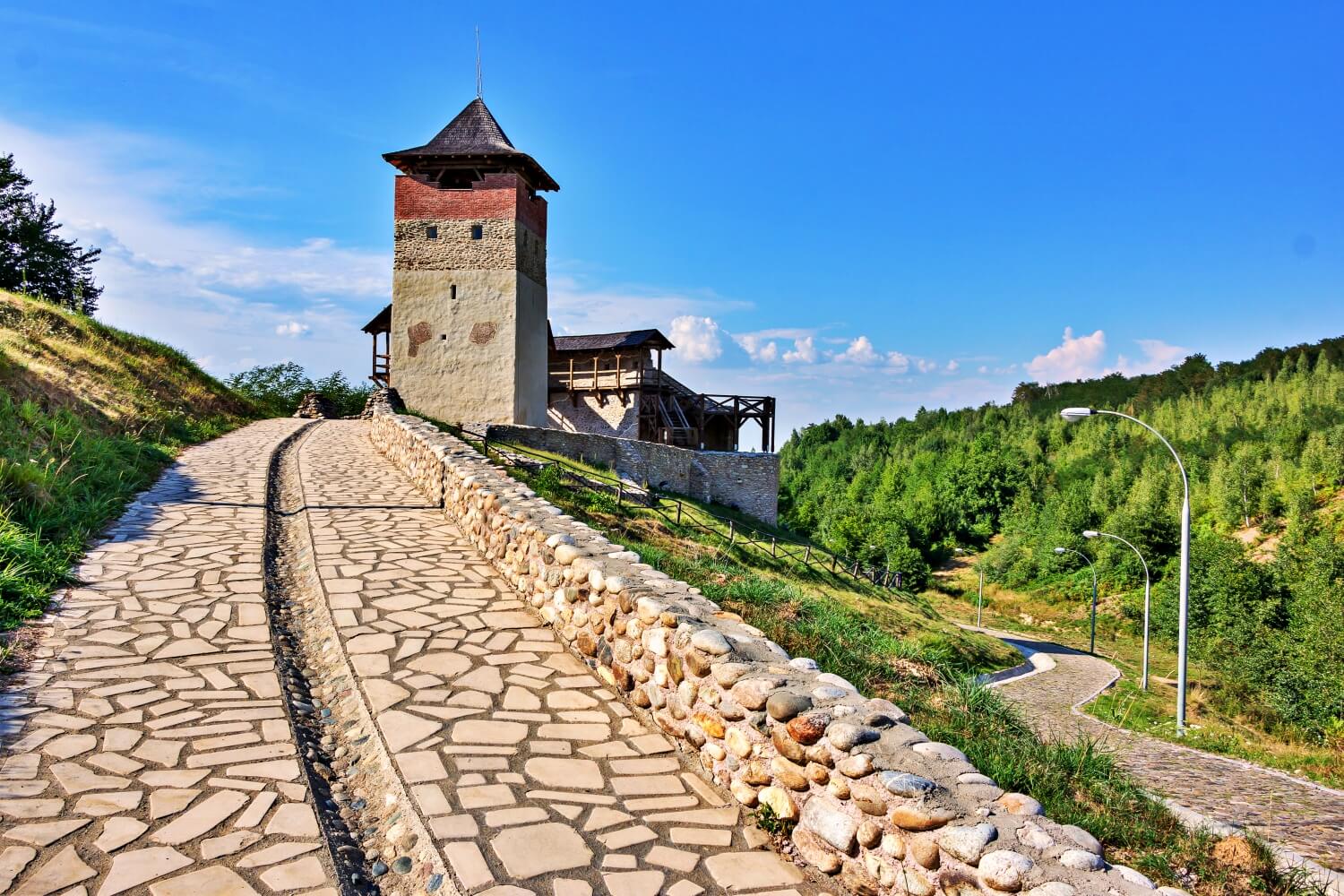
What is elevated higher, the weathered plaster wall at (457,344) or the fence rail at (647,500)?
the weathered plaster wall at (457,344)

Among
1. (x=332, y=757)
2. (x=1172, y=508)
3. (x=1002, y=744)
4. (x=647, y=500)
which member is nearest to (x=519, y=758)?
(x=332, y=757)

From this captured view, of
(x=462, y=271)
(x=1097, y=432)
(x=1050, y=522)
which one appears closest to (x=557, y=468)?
(x=462, y=271)

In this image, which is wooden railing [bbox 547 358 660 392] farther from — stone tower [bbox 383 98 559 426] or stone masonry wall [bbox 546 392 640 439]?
stone tower [bbox 383 98 559 426]

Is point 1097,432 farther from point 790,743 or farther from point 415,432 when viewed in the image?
point 790,743

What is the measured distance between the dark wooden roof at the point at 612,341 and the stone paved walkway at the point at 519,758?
88.5 ft

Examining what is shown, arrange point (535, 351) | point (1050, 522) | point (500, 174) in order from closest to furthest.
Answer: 1. point (500, 174)
2. point (535, 351)
3. point (1050, 522)

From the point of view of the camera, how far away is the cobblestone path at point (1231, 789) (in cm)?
657

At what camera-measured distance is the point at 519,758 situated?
12.1 ft

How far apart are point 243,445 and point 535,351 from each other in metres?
12.3

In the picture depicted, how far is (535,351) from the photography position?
87.3 feet

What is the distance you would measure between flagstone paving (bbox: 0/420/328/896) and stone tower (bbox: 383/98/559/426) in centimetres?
1886

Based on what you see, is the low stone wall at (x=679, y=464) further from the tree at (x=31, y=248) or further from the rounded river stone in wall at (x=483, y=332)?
the tree at (x=31, y=248)

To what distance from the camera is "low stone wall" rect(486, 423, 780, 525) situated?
77.8 feet

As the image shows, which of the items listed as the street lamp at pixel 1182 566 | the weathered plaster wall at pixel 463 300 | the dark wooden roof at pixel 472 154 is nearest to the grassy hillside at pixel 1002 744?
the street lamp at pixel 1182 566
